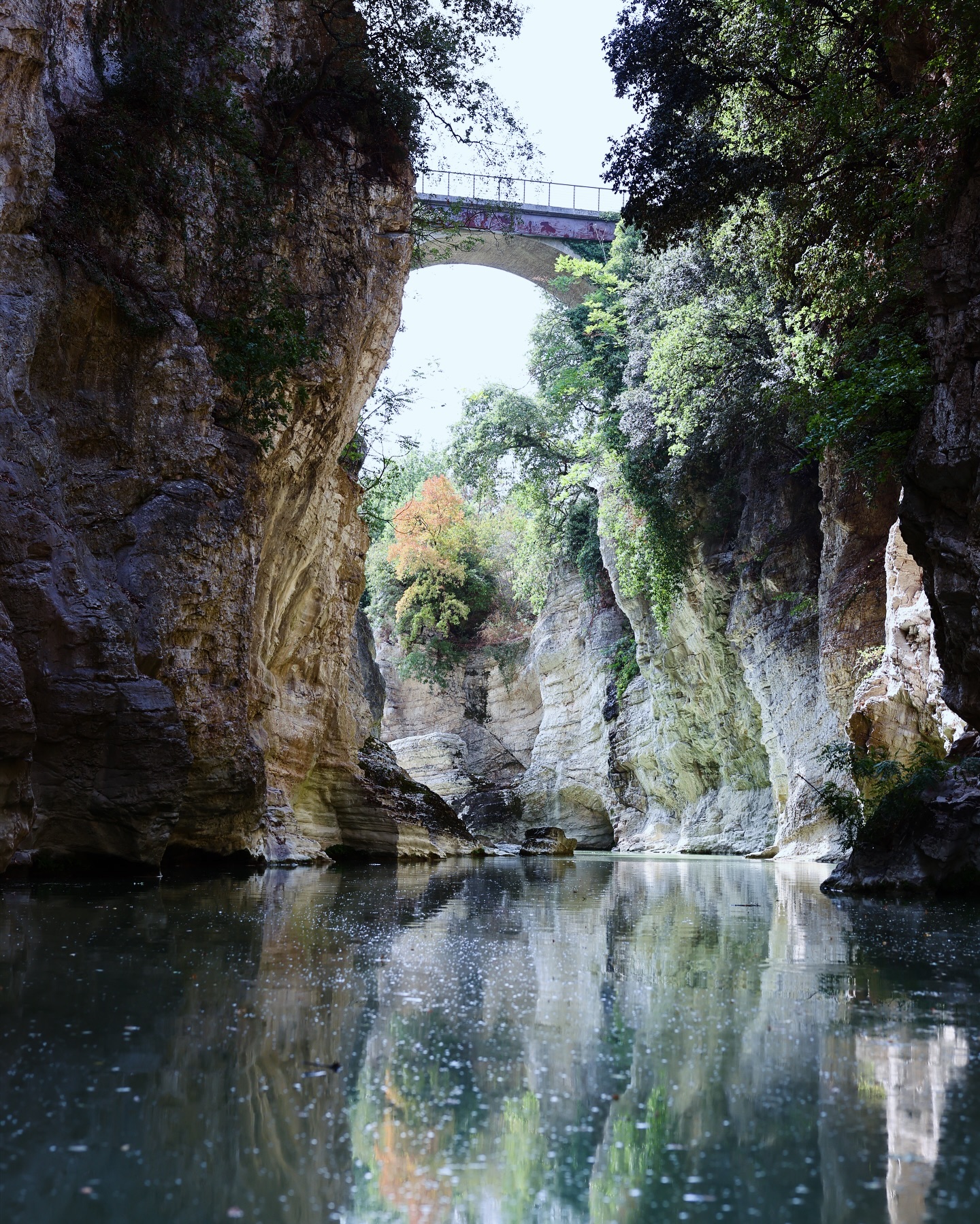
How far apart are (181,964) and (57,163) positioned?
8.10 m

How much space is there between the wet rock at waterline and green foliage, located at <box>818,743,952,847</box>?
28.1 feet

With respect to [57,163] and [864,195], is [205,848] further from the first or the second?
[864,195]

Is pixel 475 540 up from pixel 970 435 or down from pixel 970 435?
up

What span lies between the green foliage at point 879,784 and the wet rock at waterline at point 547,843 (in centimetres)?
855

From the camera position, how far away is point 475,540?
37094 millimetres

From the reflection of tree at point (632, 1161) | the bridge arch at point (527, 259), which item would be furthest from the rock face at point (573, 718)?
the reflection of tree at point (632, 1161)

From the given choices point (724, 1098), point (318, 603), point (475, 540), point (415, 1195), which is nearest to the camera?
point (415, 1195)

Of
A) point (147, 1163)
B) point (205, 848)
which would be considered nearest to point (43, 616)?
point (205, 848)

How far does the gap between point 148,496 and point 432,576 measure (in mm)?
26093

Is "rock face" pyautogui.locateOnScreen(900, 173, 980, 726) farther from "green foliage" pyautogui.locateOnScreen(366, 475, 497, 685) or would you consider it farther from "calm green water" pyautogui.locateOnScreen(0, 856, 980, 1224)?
"green foliage" pyautogui.locateOnScreen(366, 475, 497, 685)

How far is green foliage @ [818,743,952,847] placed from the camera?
31.9 feet

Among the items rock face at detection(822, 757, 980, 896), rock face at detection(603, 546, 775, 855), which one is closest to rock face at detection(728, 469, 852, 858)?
rock face at detection(603, 546, 775, 855)

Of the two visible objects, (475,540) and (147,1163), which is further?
(475,540)

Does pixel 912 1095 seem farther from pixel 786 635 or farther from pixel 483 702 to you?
pixel 483 702
